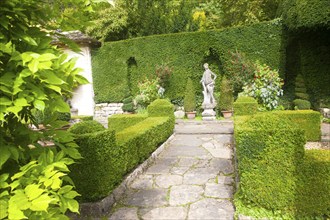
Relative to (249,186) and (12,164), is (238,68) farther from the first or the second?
(12,164)

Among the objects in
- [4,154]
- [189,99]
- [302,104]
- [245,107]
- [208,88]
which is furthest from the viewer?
[189,99]

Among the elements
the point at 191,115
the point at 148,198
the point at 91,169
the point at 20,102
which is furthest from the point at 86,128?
the point at 191,115

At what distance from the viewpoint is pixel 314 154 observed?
12.0ft

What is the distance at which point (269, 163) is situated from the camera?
3.57 metres

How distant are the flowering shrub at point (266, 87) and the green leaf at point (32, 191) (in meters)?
12.2

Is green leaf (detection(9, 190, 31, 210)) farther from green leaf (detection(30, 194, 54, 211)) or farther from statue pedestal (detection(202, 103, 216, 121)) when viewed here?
statue pedestal (detection(202, 103, 216, 121))

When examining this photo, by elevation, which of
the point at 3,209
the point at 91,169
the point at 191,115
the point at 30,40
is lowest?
the point at 191,115

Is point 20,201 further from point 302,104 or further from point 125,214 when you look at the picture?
point 302,104

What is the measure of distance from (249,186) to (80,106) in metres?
15.6

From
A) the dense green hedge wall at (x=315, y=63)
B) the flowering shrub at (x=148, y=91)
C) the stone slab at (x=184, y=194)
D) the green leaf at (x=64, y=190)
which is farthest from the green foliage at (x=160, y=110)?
the green leaf at (x=64, y=190)

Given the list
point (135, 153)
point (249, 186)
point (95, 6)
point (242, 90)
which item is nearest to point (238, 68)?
point (242, 90)

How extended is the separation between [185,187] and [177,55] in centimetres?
1152

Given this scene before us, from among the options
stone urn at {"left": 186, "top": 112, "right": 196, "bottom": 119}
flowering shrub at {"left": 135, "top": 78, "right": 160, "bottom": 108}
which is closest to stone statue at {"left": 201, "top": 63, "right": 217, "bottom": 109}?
stone urn at {"left": 186, "top": 112, "right": 196, "bottom": 119}

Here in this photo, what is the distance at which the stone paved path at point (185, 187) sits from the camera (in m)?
3.95
